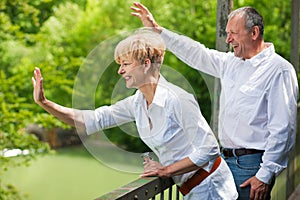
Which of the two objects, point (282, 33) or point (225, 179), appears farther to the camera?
point (282, 33)

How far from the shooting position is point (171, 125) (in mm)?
1990

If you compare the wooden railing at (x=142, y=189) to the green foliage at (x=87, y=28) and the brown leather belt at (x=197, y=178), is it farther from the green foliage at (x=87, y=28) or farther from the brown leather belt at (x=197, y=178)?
the green foliage at (x=87, y=28)

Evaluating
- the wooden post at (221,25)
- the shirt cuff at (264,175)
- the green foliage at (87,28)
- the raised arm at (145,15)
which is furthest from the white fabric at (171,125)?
the green foliage at (87,28)

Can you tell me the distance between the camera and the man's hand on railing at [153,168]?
→ 84.9 inches

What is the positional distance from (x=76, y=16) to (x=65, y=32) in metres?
0.81

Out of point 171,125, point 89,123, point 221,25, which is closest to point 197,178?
point 171,125

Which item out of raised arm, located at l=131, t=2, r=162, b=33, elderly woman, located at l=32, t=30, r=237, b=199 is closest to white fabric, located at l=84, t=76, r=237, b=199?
elderly woman, located at l=32, t=30, r=237, b=199

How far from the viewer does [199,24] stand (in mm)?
15227

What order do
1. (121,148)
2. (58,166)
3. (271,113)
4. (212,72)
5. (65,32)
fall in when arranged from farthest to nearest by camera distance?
(65,32) < (58,166) < (212,72) < (271,113) < (121,148)

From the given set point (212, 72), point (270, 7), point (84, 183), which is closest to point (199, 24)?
point (270, 7)

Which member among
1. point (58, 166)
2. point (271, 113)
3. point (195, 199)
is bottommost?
point (58, 166)

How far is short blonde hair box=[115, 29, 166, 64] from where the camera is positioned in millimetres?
1953

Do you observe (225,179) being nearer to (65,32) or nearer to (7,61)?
(7,61)

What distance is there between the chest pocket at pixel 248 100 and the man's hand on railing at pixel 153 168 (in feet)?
1.51
